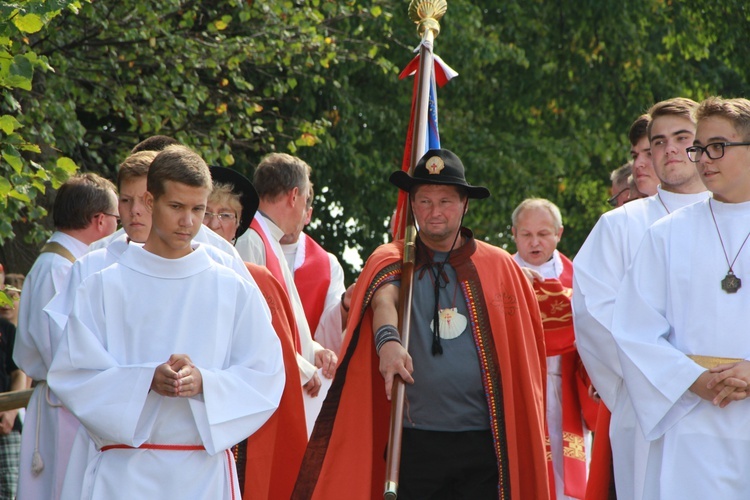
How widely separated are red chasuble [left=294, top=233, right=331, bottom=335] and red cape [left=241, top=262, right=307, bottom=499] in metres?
1.52

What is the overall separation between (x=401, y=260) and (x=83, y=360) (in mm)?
1748

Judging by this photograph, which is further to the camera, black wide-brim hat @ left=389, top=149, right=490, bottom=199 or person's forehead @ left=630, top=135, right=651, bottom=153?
person's forehead @ left=630, top=135, right=651, bottom=153

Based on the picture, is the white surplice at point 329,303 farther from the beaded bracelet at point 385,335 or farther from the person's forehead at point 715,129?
the person's forehead at point 715,129

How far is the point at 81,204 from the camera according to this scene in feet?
22.4

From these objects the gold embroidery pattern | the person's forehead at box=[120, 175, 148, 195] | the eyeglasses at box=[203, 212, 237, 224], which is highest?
the person's forehead at box=[120, 175, 148, 195]

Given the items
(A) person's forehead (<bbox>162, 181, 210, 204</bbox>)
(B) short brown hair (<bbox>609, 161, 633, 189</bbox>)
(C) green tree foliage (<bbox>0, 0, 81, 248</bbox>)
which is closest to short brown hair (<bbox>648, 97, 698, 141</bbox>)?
(B) short brown hair (<bbox>609, 161, 633, 189</bbox>)

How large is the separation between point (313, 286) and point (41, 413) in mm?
2267

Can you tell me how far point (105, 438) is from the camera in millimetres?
5078

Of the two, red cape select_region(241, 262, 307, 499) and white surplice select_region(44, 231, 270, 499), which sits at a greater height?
white surplice select_region(44, 231, 270, 499)

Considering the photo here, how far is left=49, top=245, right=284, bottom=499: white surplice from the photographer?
5.05 meters

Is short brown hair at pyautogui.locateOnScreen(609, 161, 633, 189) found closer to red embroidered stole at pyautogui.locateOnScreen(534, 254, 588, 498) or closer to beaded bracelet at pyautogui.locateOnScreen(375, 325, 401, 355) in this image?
red embroidered stole at pyautogui.locateOnScreen(534, 254, 588, 498)

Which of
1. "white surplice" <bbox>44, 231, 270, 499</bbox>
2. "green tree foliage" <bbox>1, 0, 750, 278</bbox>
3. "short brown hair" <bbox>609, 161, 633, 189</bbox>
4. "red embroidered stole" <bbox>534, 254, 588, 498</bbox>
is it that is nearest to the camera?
"white surplice" <bbox>44, 231, 270, 499</bbox>

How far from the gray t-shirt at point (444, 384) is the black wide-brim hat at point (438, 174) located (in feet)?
1.87

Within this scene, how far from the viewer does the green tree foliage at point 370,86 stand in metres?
12.1
